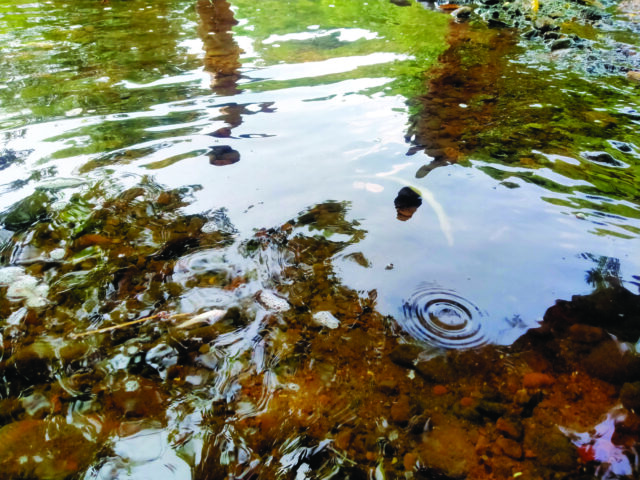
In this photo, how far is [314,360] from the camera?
228 centimetres

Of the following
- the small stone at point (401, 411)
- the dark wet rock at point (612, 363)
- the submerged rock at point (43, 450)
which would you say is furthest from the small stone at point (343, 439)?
the dark wet rock at point (612, 363)

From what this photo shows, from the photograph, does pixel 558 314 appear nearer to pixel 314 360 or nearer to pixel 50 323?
pixel 314 360

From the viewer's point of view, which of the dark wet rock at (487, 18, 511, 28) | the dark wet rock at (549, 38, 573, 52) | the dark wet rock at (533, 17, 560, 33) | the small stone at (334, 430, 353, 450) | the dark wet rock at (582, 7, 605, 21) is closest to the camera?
the small stone at (334, 430, 353, 450)

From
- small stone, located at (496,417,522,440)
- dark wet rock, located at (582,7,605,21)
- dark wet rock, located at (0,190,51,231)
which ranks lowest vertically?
small stone, located at (496,417,522,440)

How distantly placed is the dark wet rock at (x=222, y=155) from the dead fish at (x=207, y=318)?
191cm

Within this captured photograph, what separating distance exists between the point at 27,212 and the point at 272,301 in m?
2.34

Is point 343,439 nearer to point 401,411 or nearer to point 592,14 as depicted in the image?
point 401,411

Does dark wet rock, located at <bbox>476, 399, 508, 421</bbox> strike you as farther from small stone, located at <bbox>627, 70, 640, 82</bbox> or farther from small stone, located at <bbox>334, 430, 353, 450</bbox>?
small stone, located at <bbox>627, 70, 640, 82</bbox>

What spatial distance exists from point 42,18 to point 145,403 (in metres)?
10.8

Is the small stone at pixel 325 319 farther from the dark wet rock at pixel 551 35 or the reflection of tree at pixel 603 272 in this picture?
the dark wet rock at pixel 551 35

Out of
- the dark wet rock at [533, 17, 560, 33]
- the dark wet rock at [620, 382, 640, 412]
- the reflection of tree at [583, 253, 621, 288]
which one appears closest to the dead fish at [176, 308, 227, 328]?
the dark wet rock at [620, 382, 640, 412]

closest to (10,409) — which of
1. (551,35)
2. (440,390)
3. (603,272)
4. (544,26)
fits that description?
(440,390)

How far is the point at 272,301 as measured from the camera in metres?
2.62

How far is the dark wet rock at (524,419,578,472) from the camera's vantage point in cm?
176
